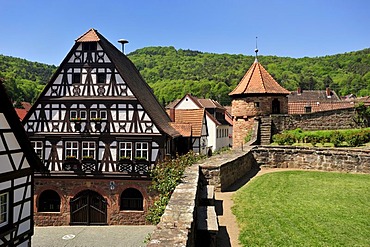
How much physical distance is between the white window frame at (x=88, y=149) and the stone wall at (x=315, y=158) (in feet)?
31.1

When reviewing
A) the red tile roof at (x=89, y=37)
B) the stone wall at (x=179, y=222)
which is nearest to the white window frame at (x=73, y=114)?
the red tile roof at (x=89, y=37)

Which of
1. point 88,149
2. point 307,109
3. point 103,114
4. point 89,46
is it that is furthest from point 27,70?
point 307,109

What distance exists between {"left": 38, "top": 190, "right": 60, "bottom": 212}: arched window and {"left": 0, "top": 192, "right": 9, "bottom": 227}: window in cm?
1235

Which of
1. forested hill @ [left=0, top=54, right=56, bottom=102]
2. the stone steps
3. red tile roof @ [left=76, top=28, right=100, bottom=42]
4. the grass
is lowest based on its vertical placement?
the grass

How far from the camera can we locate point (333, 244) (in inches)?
285

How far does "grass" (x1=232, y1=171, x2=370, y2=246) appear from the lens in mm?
7691

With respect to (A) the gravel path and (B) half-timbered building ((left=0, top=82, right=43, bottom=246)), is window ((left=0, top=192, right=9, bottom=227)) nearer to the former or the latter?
(B) half-timbered building ((left=0, top=82, right=43, bottom=246))

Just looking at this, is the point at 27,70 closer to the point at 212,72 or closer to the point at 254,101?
the point at 212,72

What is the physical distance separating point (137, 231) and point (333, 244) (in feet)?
44.7

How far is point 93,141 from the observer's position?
2042 centimetres

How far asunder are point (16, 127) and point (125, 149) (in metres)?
11.0

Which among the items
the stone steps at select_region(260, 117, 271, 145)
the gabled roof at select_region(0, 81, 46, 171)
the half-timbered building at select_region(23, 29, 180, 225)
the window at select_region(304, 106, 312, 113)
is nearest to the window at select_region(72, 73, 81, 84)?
the half-timbered building at select_region(23, 29, 180, 225)

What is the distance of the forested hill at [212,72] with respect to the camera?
83.5 metres

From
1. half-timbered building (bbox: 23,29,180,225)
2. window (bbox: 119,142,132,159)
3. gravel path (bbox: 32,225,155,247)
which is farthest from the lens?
window (bbox: 119,142,132,159)
